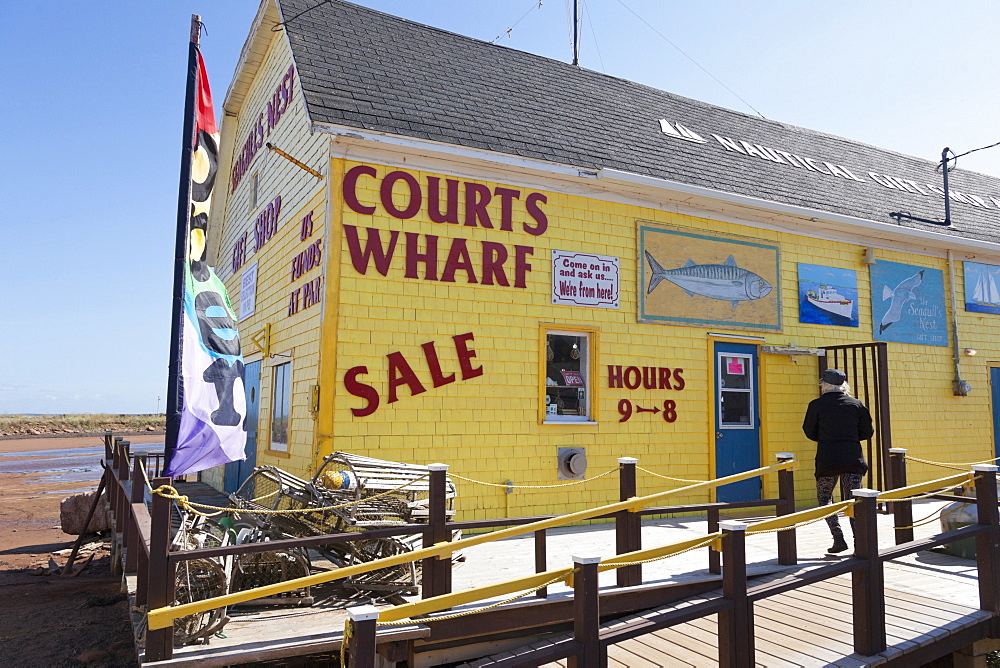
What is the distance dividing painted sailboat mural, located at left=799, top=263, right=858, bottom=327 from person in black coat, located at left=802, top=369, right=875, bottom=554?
4.28 metres

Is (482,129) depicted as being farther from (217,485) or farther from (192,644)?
(217,485)

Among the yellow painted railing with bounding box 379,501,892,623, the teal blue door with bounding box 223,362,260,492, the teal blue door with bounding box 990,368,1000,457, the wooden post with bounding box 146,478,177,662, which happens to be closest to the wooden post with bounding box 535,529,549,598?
the yellow painted railing with bounding box 379,501,892,623

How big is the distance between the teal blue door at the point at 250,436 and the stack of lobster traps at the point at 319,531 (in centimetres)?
510

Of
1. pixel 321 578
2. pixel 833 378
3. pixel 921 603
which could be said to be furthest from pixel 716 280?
Result: pixel 321 578

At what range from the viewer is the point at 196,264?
481 centimetres

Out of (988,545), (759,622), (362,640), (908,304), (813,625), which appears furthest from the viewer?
(908,304)

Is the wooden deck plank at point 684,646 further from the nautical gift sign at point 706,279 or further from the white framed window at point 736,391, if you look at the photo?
the white framed window at point 736,391

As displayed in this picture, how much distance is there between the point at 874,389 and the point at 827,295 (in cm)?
166

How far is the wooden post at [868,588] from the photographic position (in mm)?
4836

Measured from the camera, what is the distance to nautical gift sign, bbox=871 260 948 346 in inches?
472

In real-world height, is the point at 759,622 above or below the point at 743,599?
below

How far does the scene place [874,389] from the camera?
35.6ft

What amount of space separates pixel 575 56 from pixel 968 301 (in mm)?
9193

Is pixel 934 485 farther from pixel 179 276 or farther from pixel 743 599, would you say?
pixel 179 276
